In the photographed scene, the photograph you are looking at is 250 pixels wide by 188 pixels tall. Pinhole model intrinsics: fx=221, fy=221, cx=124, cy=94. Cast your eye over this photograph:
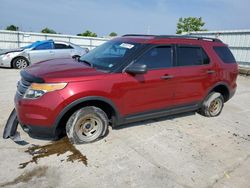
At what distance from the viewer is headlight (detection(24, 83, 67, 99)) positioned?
10.1 feet

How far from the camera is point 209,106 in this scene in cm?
507

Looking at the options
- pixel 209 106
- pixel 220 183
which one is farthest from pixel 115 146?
pixel 209 106

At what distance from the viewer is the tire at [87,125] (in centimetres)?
341

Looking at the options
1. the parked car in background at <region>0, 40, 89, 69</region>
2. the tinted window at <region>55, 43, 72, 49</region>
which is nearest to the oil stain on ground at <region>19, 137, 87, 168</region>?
the parked car in background at <region>0, 40, 89, 69</region>

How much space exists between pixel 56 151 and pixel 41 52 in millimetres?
7853

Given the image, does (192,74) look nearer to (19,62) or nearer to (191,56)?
(191,56)

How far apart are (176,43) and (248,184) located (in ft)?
8.53

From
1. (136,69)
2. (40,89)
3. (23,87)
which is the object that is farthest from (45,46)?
(136,69)

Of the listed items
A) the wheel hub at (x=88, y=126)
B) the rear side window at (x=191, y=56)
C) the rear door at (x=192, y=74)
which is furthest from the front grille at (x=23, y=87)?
the rear side window at (x=191, y=56)

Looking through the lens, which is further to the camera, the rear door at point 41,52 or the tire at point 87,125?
the rear door at point 41,52

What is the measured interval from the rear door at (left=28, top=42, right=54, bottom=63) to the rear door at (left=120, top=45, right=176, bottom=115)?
7606 millimetres

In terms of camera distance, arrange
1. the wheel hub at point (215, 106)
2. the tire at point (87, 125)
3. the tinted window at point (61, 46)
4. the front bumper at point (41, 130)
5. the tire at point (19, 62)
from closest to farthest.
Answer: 1. the front bumper at point (41, 130)
2. the tire at point (87, 125)
3. the wheel hub at point (215, 106)
4. the tire at point (19, 62)
5. the tinted window at point (61, 46)

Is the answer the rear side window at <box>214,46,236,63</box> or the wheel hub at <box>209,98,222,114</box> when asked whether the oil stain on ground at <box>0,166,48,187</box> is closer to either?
the wheel hub at <box>209,98,222,114</box>

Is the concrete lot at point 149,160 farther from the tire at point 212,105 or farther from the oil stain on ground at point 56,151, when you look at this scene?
the tire at point 212,105
